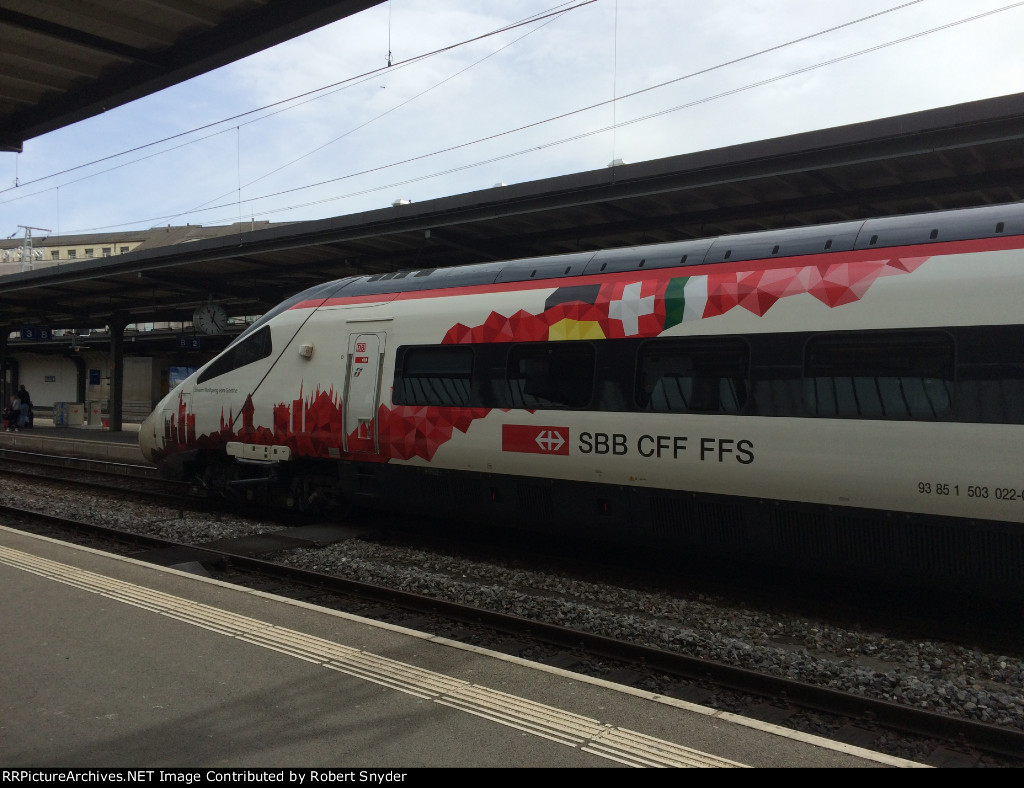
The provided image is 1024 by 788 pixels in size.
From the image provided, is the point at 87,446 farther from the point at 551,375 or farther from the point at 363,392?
the point at 551,375

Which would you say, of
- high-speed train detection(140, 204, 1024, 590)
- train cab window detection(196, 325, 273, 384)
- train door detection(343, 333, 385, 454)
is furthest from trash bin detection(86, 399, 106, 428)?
train door detection(343, 333, 385, 454)

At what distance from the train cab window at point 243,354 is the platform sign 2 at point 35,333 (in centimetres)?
2481

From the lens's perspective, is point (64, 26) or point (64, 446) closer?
point (64, 26)

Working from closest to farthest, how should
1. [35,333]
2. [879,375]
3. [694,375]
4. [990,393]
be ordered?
[990,393] → [879,375] → [694,375] → [35,333]

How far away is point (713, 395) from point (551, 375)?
1661mm

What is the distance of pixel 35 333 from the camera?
103 ft

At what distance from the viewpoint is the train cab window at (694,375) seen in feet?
21.8

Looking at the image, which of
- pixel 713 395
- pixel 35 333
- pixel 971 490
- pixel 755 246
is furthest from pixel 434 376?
pixel 35 333

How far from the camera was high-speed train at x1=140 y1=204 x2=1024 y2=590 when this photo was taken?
562 cm

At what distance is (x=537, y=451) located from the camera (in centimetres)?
775

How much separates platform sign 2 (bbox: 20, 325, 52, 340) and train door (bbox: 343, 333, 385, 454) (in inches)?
1082
